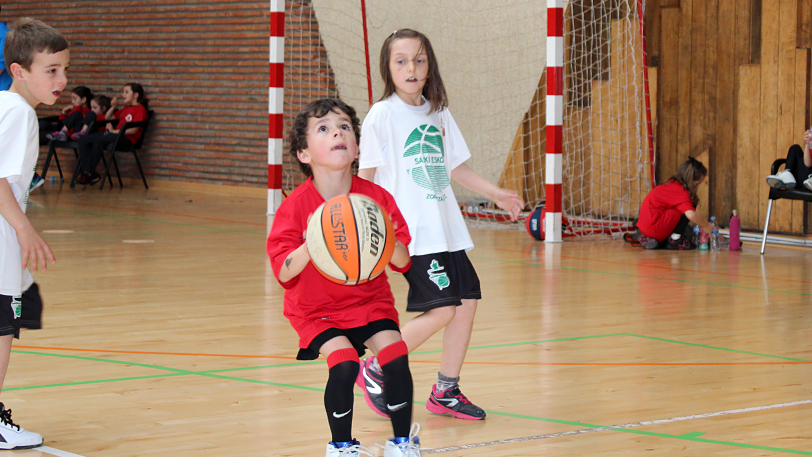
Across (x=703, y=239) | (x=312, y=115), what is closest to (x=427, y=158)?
(x=312, y=115)

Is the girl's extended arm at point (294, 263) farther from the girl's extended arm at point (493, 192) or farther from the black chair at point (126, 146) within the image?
the black chair at point (126, 146)

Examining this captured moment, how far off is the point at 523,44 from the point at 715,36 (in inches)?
64.9

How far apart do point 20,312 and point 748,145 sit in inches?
→ 278

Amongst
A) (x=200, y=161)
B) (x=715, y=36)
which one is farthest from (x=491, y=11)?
(x=200, y=161)

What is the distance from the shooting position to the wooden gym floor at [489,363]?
2.80 m

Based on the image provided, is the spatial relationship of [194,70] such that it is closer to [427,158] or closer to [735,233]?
[735,233]

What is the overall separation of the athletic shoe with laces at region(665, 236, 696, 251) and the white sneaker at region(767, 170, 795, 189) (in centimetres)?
80

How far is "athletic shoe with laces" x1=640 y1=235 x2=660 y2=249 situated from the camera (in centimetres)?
766

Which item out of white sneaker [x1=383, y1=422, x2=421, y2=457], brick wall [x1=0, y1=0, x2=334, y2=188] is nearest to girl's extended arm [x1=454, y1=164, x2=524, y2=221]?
white sneaker [x1=383, y1=422, x2=421, y2=457]

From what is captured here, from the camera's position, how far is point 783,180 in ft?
23.5

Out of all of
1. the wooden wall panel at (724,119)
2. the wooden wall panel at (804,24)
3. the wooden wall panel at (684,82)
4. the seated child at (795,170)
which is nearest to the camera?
the seated child at (795,170)

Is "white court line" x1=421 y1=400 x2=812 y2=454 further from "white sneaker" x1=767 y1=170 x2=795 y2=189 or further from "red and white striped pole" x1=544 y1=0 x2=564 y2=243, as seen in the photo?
"red and white striped pole" x1=544 y1=0 x2=564 y2=243

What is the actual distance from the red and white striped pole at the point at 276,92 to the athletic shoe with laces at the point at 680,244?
3.67 meters

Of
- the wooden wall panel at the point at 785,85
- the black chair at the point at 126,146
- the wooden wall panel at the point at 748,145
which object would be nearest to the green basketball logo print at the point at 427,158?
the wooden wall panel at the point at 785,85
